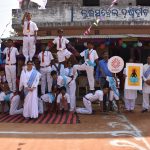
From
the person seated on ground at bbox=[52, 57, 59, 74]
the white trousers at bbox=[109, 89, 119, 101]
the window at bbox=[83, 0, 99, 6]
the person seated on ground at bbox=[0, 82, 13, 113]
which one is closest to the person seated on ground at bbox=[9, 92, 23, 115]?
the person seated on ground at bbox=[0, 82, 13, 113]

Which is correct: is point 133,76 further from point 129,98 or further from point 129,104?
point 129,104

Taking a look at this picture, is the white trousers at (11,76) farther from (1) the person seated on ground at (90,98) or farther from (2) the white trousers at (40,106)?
(1) the person seated on ground at (90,98)

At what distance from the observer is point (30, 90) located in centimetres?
1236

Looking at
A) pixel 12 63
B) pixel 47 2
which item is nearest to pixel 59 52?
pixel 12 63

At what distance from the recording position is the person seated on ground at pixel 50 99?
13170mm

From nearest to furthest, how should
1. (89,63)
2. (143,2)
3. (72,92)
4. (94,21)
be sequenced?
(72,92) → (89,63) → (94,21) → (143,2)

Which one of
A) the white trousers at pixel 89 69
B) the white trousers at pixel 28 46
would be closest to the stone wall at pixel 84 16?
the white trousers at pixel 28 46

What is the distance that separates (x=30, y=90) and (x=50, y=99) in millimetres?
975

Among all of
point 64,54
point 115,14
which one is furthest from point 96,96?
point 115,14

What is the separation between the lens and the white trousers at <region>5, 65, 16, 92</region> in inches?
550

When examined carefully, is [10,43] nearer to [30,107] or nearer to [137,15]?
[30,107]

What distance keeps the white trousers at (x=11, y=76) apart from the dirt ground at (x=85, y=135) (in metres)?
2.84

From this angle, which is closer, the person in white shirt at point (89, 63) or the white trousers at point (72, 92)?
the white trousers at point (72, 92)

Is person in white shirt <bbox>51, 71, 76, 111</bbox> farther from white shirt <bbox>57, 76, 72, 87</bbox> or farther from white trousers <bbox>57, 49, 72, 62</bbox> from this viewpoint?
white trousers <bbox>57, 49, 72, 62</bbox>
